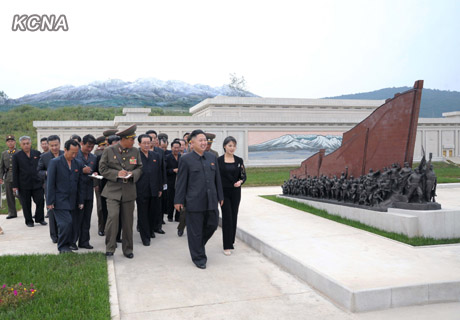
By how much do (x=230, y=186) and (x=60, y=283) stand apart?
2286 millimetres

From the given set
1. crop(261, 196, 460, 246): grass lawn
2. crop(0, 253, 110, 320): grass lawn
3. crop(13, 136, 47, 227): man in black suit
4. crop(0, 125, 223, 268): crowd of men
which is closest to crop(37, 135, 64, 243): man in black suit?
crop(0, 125, 223, 268): crowd of men

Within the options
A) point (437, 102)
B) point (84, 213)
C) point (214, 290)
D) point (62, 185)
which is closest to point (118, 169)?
point (62, 185)

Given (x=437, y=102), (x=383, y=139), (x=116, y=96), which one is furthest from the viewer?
(x=437, y=102)

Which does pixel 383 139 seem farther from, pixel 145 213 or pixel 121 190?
pixel 121 190

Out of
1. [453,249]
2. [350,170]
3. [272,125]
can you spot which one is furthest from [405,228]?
[272,125]

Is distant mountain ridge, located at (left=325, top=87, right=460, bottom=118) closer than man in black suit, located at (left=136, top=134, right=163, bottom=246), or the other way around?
man in black suit, located at (left=136, top=134, right=163, bottom=246)

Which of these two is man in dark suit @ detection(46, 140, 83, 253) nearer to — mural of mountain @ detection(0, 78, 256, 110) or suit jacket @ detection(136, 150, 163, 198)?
suit jacket @ detection(136, 150, 163, 198)

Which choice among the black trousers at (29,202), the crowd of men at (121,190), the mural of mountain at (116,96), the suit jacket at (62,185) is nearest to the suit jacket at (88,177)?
the crowd of men at (121,190)

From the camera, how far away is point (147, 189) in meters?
5.73

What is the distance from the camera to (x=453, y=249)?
15.3ft

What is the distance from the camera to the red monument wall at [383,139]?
233 inches

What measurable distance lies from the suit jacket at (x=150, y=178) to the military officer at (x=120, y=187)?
2.11ft

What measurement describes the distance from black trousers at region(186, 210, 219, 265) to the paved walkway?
139mm

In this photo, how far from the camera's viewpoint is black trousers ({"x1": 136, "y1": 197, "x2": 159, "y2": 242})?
5.52 metres
